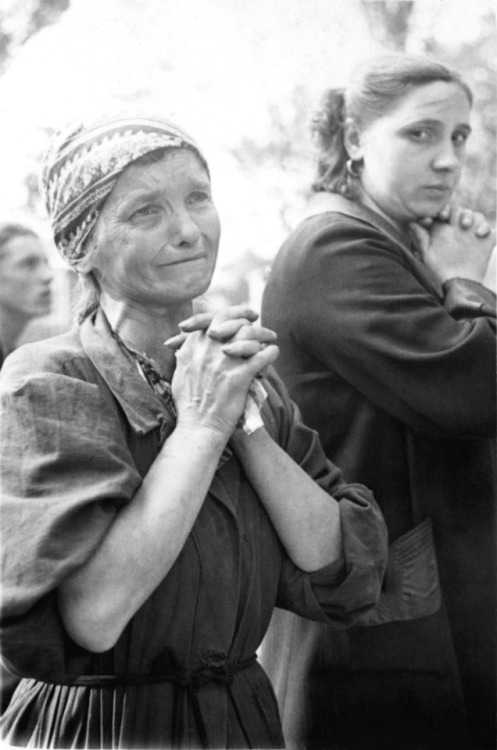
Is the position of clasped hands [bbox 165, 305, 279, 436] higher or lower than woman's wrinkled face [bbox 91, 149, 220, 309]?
lower

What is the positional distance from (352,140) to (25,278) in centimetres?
75

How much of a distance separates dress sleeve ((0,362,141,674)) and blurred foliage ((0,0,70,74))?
0.78 metres

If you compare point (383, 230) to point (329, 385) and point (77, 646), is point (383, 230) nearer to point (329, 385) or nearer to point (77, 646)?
point (329, 385)

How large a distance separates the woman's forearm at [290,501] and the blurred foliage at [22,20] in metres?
0.97

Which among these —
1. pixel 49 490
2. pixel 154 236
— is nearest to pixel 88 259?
pixel 154 236

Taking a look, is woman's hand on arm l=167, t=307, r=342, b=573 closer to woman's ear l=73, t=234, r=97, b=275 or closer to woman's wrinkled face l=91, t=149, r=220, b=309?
woman's wrinkled face l=91, t=149, r=220, b=309

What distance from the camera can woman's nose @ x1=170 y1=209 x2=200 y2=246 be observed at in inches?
87.7

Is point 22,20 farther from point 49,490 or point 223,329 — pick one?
point 49,490

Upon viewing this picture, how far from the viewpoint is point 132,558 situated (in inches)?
79.2

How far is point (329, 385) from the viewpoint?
241 cm

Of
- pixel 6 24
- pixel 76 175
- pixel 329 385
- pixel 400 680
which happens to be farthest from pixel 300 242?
pixel 400 680

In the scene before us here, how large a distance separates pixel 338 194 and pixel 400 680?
3.36ft

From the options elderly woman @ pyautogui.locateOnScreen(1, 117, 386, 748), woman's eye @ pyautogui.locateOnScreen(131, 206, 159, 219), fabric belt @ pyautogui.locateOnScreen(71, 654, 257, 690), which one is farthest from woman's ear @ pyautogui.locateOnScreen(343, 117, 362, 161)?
fabric belt @ pyautogui.locateOnScreen(71, 654, 257, 690)

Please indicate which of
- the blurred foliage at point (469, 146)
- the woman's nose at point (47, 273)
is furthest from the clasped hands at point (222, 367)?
the woman's nose at point (47, 273)
